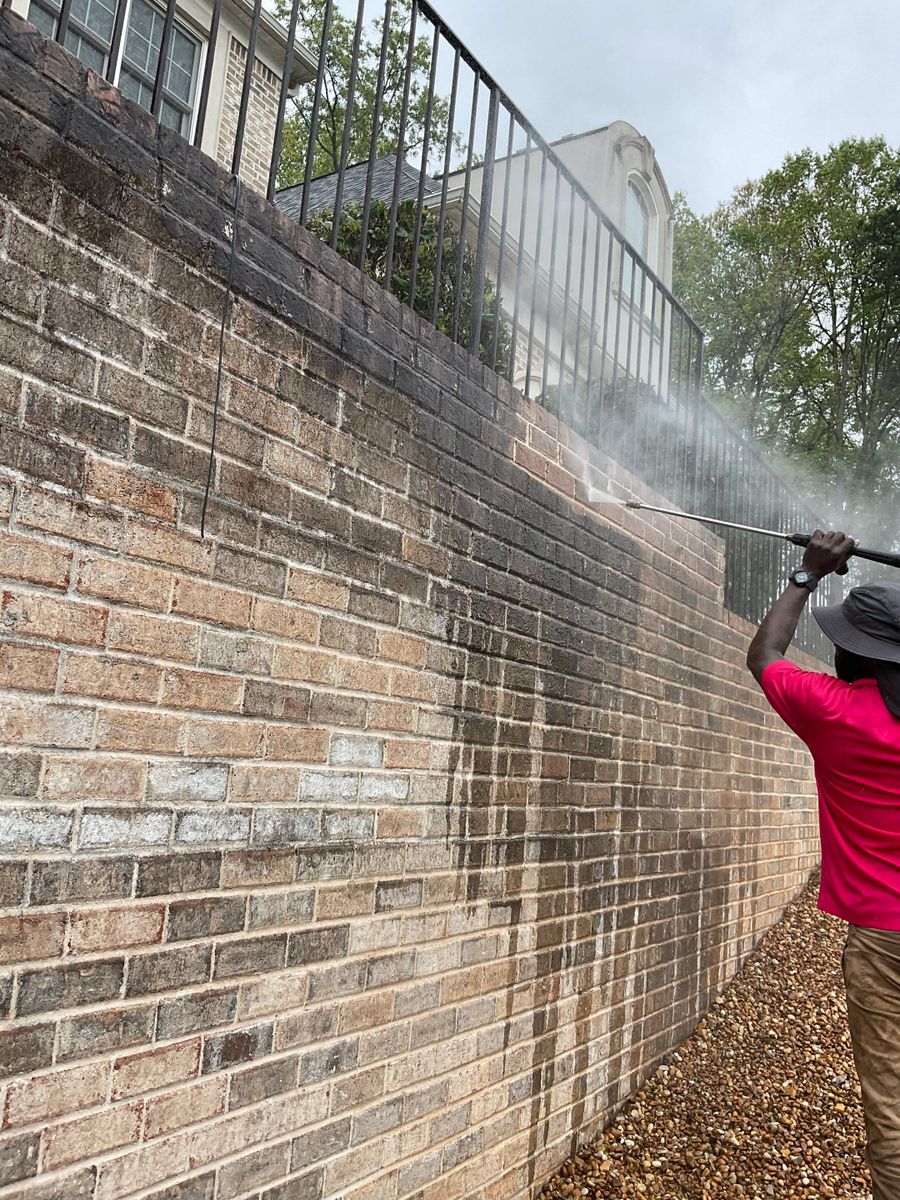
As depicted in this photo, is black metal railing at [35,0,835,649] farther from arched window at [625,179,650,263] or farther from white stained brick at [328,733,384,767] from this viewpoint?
arched window at [625,179,650,263]

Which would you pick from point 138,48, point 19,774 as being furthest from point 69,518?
point 138,48

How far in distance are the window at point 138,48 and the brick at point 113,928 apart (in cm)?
799

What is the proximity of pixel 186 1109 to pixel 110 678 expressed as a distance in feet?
3.31

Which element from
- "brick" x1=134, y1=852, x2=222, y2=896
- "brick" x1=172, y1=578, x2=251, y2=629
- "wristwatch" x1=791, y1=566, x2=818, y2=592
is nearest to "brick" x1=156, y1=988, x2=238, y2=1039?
"brick" x1=134, y1=852, x2=222, y2=896

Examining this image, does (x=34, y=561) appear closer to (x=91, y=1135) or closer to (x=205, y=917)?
(x=205, y=917)

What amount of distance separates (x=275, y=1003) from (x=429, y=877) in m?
0.76

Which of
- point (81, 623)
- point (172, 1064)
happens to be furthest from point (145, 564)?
point (172, 1064)

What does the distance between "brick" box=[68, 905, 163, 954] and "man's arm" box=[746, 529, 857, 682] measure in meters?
2.19

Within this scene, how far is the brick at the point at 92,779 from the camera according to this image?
1.92 metres

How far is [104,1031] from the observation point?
6.47ft

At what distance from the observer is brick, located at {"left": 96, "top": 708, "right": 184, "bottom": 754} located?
6.67 feet

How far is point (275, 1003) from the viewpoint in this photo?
2404 mm

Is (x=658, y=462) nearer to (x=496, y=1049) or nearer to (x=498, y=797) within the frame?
(x=498, y=797)

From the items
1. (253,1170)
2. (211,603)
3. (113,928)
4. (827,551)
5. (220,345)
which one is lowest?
(253,1170)
